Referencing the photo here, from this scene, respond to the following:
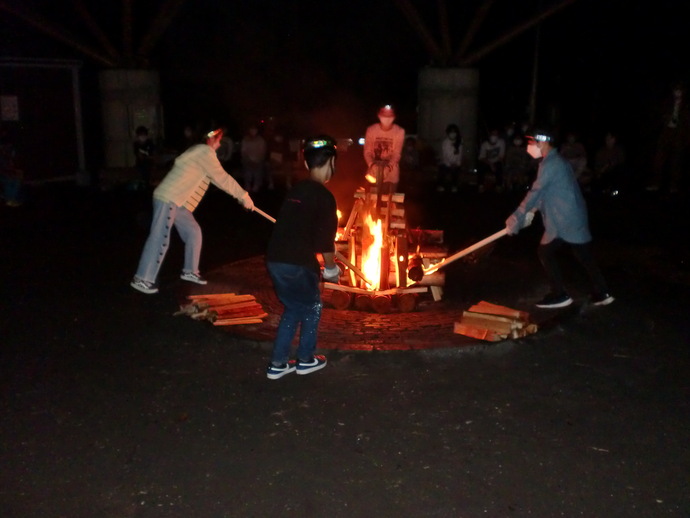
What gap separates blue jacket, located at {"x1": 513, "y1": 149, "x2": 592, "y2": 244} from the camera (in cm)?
706

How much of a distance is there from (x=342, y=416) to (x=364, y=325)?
205 cm

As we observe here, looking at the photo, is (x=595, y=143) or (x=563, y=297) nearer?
(x=563, y=297)

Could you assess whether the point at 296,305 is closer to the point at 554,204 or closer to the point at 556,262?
the point at 554,204

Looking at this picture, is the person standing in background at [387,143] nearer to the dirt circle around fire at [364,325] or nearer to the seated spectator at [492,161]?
the dirt circle around fire at [364,325]

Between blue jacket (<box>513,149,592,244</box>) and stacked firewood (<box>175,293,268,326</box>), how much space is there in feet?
8.65

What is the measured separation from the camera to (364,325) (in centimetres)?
712

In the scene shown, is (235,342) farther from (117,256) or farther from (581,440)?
(117,256)

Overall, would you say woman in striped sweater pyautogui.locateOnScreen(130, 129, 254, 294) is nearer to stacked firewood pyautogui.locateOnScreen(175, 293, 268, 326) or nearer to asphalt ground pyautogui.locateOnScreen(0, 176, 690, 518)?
asphalt ground pyautogui.locateOnScreen(0, 176, 690, 518)

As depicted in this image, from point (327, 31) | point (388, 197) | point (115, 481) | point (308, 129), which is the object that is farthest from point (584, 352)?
point (327, 31)

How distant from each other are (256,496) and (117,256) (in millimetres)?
6502

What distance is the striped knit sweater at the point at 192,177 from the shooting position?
772 cm

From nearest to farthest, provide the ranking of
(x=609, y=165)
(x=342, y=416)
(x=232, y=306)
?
(x=342, y=416) → (x=232, y=306) → (x=609, y=165)

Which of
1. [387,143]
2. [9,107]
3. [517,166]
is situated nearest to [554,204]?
[387,143]

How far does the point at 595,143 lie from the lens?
23984mm
